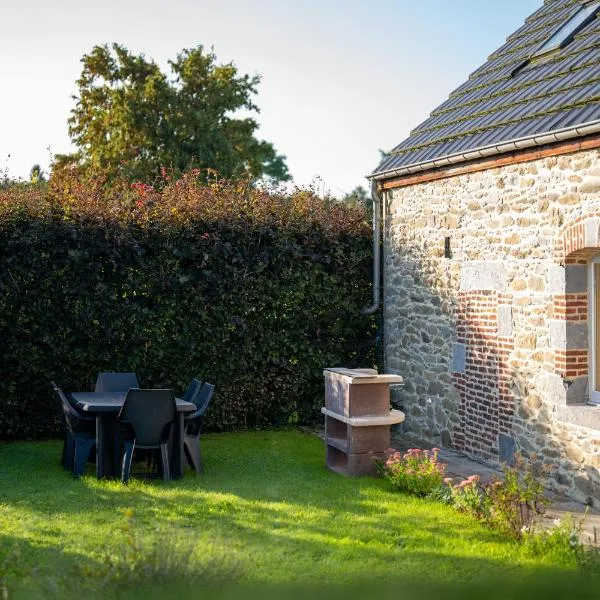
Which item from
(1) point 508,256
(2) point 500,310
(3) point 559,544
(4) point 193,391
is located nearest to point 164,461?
(4) point 193,391

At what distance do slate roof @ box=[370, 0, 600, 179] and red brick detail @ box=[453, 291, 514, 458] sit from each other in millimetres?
1800

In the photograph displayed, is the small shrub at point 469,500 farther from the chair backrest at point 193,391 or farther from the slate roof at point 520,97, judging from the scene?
the slate roof at point 520,97

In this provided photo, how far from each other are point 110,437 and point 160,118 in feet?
61.3

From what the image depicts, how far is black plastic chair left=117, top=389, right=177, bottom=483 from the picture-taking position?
8.46 m

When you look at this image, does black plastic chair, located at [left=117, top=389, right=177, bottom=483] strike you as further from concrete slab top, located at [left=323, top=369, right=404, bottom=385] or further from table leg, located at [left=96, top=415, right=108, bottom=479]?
concrete slab top, located at [left=323, top=369, right=404, bottom=385]

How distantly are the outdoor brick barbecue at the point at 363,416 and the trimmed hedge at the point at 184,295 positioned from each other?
2698 millimetres

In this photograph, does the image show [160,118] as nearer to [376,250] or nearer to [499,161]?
[376,250]

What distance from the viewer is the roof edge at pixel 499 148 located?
7734mm

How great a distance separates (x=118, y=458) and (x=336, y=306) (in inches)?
168

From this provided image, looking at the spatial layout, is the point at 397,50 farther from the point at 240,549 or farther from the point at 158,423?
the point at 240,549

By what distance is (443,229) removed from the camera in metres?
10.4

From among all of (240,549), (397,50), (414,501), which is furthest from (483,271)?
(240,549)

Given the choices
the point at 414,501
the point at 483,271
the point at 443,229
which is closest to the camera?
the point at 414,501

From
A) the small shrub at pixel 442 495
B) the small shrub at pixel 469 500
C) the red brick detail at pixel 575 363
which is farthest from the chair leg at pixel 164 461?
the red brick detail at pixel 575 363
